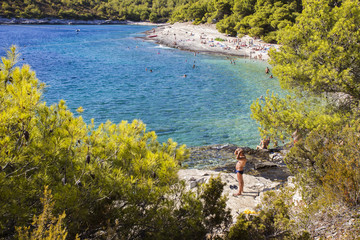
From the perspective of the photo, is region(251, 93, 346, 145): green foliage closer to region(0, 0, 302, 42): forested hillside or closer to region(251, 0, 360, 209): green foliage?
region(251, 0, 360, 209): green foliage

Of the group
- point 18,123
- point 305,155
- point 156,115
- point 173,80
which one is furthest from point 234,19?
point 18,123

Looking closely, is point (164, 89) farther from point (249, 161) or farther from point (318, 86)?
point (318, 86)

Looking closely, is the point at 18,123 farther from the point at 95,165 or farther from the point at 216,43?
the point at 216,43

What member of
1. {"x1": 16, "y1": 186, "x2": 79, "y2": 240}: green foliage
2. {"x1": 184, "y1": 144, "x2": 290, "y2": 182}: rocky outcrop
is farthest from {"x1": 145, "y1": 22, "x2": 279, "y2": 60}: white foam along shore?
{"x1": 16, "y1": 186, "x2": 79, "y2": 240}: green foliage

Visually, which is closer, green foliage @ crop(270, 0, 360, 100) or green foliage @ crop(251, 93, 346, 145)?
green foliage @ crop(270, 0, 360, 100)

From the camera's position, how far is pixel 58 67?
41.4 m

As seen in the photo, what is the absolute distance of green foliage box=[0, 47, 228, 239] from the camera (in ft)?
13.8

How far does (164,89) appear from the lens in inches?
1233

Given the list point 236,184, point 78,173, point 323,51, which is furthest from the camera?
point 236,184

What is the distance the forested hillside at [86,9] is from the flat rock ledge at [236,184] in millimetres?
141150

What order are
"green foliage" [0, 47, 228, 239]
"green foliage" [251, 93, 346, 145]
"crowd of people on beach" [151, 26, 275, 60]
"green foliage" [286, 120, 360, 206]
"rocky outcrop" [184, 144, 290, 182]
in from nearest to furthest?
1. "green foliage" [0, 47, 228, 239]
2. "green foliage" [286, 120, 360, 206]
3. "green foliage" [251, 93, 346, 145]
4. "rocky outcrop" [184, 144, 290, 182]
5. "crowd of people on beach" [151, 26, 275, 60]

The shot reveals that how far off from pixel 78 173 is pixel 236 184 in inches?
298

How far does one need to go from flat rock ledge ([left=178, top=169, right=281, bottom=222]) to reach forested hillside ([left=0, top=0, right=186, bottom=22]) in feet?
463

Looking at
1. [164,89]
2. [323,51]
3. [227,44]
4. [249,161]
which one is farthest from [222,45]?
[323,51]
